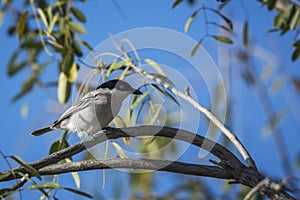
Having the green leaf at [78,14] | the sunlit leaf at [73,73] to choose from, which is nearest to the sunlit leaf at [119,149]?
the sunlit leaf at [73,73]

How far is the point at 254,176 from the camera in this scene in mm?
1544

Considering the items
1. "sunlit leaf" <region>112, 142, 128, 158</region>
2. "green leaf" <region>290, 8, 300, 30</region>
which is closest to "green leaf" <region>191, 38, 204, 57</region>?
"green leaf" <region>290, 8, 300, 30</region>

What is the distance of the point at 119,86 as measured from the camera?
218 centimetres

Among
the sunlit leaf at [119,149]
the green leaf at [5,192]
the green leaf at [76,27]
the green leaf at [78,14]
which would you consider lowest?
the green leaf at [5,192]

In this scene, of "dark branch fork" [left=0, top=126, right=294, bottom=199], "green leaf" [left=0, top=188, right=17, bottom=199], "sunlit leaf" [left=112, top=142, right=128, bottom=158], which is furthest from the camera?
"sunlit leaf" [left=112, top=142, right=128, bottom=158]

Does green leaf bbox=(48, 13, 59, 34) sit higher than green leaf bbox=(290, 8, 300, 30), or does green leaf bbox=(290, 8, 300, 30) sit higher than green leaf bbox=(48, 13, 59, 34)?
green leaf bbox=(48, 13, 59, 34)

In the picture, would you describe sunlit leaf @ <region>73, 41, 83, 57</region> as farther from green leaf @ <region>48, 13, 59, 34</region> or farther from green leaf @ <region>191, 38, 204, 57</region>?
green leaf @ <region>191, 38, 204, 57</region>

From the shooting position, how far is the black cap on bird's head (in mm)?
2111

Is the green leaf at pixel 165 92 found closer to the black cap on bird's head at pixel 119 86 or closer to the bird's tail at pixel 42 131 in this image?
the black cap on bird's head at pixel 119 86

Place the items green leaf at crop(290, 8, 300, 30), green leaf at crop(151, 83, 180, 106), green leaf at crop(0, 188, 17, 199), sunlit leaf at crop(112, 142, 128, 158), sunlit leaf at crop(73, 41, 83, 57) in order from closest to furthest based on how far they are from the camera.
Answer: green leaf at crop(0, 188, 17, 199) < sunlit leaf at crop(112, 142, 128, 158) < green leaf at crop(151, 83, 180, 106) < green leaf at crop(290, 8, 300, 30) < sunlit leaf at crop(73, 41, 83, 57)

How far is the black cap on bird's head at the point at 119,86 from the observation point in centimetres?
211

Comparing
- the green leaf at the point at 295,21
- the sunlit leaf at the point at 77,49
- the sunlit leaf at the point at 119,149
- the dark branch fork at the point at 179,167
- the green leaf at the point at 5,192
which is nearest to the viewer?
the green leaf at the point at 5,192

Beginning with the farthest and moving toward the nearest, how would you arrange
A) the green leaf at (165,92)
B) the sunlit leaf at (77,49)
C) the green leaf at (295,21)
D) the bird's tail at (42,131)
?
the bird's tail at (42,131)
the sunlit leaf at (77,49)
the green leaf at (295,21)
the green leaf at (165,92)

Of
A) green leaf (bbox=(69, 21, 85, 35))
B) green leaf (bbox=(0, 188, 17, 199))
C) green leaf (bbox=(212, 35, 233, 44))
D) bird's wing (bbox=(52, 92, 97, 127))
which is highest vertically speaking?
green leaf (bbox=(69, 21, 85, 35))
